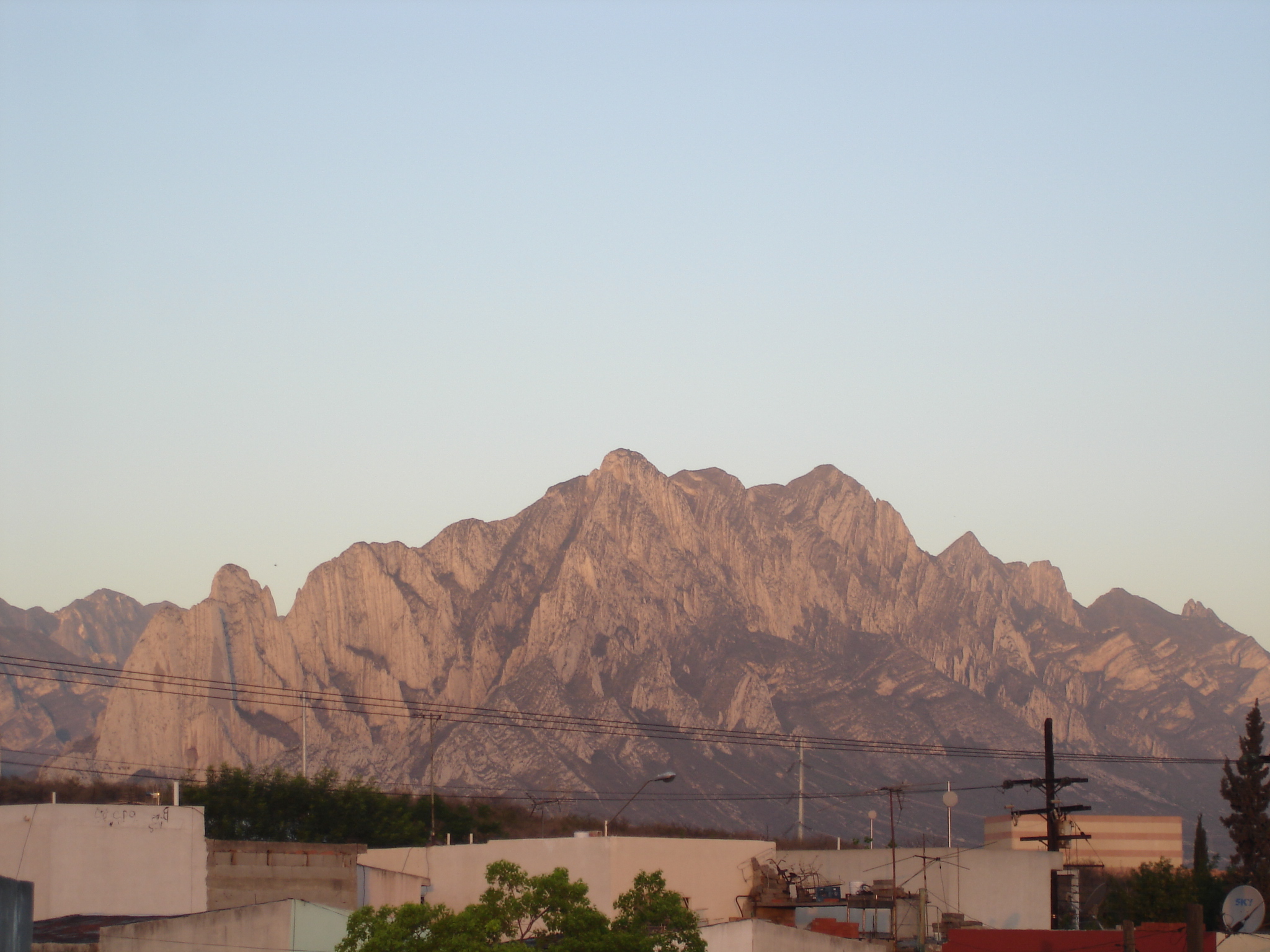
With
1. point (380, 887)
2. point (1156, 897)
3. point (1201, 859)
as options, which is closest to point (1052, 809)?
point (380, 887)

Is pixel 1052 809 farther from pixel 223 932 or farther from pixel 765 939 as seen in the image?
pixel 223 932

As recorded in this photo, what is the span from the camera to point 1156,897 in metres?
96.9

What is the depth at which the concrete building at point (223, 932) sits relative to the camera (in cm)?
4138

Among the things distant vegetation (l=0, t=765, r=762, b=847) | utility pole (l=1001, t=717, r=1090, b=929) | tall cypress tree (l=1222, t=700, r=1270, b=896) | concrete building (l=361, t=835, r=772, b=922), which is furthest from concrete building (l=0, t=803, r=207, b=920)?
tall cypress tree (l=1222, t=700, r=1270, b=896)

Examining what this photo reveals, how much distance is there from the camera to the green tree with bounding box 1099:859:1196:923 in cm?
9494

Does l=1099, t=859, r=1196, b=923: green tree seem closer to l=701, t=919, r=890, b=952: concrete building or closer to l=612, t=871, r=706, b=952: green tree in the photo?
l=701, t=919, r=890, b=952: concrete building

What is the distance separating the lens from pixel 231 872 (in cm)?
5328

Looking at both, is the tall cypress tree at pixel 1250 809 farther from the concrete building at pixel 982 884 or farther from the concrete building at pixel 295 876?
the concrete building at pixel 295 876

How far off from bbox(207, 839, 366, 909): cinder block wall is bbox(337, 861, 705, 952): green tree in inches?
620

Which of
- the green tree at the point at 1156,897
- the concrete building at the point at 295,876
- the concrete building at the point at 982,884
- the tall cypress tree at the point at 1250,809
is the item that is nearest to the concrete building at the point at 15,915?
the concrete building at the point at 295,876

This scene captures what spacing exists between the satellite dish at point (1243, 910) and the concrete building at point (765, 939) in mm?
22736

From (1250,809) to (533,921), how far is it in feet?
295

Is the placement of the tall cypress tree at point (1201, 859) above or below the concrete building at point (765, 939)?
below

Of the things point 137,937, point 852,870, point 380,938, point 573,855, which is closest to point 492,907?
point 380,938
